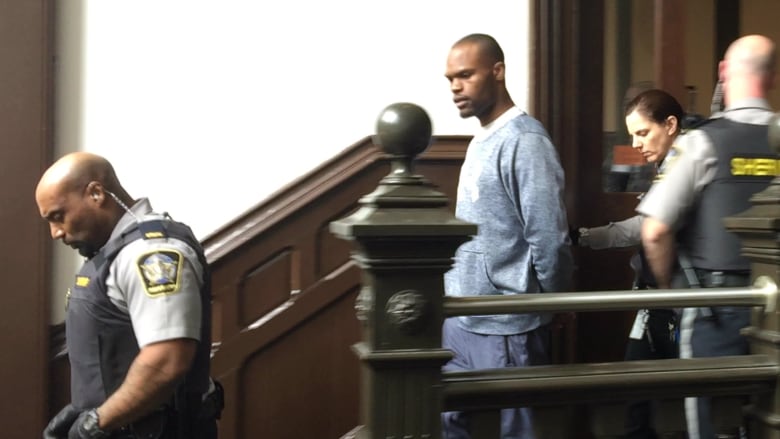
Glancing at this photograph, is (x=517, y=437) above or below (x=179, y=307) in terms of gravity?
below

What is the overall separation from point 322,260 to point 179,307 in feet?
3.67

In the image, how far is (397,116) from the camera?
1.22 metres

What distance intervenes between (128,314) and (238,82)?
4.42 ft

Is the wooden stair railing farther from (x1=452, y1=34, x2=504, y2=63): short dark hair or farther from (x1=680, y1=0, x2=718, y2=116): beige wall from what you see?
(x1=680, y1=0, x2=718, y2=116): beige wall

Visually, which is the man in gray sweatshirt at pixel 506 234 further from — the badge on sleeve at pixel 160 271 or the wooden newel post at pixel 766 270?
the badge on sleeve at pixel 160 271

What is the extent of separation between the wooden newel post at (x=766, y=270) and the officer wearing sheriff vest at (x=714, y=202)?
0.39m

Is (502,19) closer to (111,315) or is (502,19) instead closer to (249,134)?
(249,134)

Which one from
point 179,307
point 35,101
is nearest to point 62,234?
point 179,307

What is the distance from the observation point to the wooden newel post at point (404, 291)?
1.19 meters

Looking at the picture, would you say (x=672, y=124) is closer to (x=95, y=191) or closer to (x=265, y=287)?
(x=265, y=287)

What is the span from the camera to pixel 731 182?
6.07 feet

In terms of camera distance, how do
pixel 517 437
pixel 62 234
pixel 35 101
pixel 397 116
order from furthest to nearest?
pixel 35 101 → pixel 517 437 → pixel 62 234 → pixel 397 116

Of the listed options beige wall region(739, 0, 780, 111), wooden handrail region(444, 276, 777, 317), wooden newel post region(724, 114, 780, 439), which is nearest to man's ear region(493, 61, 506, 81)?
wooden newel post region(724, 114, 780, 439)

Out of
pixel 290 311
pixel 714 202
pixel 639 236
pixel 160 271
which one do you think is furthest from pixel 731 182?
pixel 290 311
